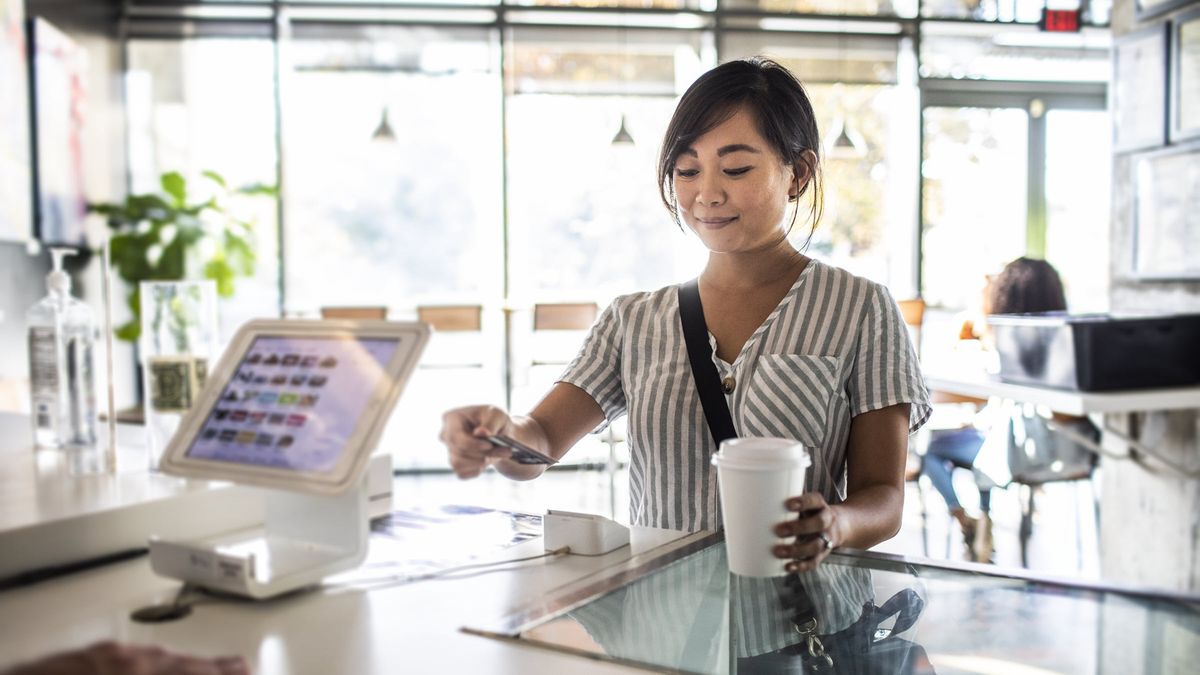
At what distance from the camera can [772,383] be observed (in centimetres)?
147

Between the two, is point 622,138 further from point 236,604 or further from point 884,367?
point 236,604

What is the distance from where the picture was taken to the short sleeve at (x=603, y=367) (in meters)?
1.64

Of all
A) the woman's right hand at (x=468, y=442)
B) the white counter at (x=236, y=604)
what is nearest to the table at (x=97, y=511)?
the white counter at (x=236, y=604)

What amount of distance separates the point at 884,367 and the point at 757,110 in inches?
17.6

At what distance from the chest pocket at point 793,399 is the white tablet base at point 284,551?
0.66 m

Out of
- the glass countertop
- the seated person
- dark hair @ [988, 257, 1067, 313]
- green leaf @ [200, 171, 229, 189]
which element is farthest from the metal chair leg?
green leaf @ [200, 171, 229, 189]

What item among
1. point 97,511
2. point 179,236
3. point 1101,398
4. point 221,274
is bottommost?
point 1101,398

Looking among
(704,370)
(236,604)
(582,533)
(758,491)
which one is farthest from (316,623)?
(704,370)

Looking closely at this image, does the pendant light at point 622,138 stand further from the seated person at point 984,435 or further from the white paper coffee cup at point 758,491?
the white paper coffee cup at point 758,491

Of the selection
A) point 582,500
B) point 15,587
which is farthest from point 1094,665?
point 582,500

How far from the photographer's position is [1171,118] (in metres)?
3.43

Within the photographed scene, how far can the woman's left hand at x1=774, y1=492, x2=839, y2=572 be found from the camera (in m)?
1.04

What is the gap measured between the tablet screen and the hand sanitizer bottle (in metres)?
0.64

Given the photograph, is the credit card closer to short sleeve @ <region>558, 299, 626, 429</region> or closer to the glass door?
short sleeve @ <region>558, 299, 626, 429</region>
